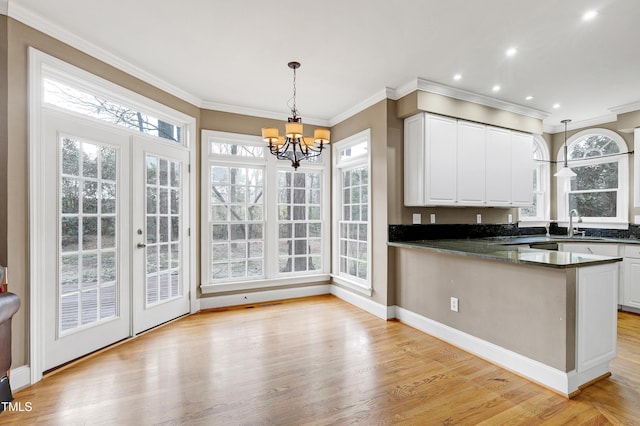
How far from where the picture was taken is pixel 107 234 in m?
3.01

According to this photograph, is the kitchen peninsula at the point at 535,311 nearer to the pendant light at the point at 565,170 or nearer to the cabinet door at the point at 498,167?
the cabinet door at the point at 498,167

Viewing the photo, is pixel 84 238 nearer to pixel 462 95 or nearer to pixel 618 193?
pixel 462 95

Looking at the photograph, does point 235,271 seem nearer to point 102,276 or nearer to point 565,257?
point 102,276

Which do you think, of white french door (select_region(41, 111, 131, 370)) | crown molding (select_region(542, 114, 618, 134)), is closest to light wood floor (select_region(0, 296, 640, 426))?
white french door (select_region(41, 111, 131, 370))

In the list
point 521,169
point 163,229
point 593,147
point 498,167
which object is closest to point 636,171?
point 593,147

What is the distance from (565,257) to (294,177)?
3.49 m

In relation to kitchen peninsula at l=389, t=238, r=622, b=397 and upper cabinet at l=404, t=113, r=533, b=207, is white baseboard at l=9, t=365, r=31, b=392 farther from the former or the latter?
upper cabinet at l=404, t=113, r=533, b=207

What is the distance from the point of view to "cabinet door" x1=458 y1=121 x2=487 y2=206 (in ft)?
12.8

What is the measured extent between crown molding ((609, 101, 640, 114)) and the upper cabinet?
1.20m

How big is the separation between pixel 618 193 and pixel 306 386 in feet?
17.7

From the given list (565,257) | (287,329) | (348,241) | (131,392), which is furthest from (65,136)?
(565,257)

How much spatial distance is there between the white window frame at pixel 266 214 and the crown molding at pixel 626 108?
4119mm

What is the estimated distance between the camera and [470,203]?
3979 mm

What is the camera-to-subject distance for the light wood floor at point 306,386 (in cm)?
198
